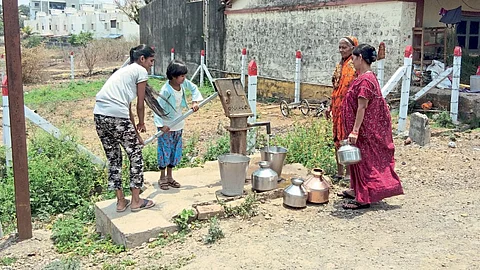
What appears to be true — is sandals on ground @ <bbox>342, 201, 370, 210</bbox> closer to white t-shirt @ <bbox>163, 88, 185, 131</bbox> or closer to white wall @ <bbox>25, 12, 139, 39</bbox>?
white t-shirt @ <bbox>163, 88, 185, 131</bbox>

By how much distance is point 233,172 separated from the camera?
191 inches

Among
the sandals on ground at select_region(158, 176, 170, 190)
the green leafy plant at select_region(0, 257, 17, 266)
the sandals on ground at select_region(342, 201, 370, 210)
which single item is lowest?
the green leafy plant at select_region(0, 257, 17, 266)

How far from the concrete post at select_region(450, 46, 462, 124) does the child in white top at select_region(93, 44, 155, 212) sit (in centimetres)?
635

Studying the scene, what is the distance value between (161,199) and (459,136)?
5.66 m

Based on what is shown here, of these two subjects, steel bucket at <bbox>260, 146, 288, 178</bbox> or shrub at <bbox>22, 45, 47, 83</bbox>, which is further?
shrub at <bbox>22, 45, 47, 83</bbox>

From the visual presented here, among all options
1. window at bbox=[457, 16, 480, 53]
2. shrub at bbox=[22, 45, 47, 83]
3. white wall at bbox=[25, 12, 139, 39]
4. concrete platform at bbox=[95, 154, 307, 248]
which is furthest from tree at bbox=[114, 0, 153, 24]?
concrete platform at bbox=[95, 154, 307, 248]

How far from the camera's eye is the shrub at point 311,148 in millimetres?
6270

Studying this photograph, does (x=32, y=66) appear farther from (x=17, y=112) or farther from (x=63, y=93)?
(x=17, y=112)

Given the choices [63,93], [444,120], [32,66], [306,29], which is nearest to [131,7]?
[32,66]

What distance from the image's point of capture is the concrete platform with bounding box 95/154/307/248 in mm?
4270

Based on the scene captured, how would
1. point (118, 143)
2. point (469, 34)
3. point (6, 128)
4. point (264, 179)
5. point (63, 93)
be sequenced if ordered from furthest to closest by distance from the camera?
1. point (63, 93)
2. point (469, 34)
3. point (6, 128)
4. point (264, 179)
5. point (118, 143)

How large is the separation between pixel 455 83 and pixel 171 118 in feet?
19.7

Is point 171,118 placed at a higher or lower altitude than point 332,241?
higher

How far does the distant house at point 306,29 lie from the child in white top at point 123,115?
7.67 meters
